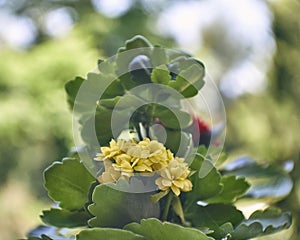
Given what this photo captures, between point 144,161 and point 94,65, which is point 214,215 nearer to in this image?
point 144,161

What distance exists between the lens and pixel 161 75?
31 cm

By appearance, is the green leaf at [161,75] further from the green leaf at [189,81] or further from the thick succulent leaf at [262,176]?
the thick succulent leaf at [262,176]

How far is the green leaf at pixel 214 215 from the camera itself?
32cm

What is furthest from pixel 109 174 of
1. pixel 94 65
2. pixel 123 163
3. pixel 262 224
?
pixel 94 65

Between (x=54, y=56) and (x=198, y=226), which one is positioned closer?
(x=198, y=226)

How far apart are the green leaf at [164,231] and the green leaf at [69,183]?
0.21ft

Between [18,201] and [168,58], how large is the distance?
2.57m

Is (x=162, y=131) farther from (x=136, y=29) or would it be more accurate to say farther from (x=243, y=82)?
(x=136, y=29)

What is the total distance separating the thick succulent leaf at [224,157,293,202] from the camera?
16.6 inches

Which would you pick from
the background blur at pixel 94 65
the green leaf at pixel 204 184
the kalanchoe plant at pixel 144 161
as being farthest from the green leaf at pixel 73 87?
the background blur at pixel 94 65

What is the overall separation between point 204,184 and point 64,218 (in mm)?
102

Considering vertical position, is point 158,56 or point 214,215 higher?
point 158,56

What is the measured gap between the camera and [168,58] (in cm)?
33

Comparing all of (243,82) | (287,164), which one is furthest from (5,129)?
(287,164)
